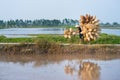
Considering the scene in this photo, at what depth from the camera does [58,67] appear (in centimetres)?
1599

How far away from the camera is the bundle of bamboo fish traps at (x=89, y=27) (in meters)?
20.6

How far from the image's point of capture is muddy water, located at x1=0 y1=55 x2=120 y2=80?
13.6 metres

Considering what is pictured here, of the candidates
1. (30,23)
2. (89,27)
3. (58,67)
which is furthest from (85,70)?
(30,23)

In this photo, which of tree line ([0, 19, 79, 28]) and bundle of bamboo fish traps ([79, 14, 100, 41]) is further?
tree line ([0, 19, 79, 28])

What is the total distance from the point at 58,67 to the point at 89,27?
534 centimetres

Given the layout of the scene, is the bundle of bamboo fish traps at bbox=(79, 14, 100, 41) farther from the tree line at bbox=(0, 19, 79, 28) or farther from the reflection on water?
the tree line at bbox=(0, 19, 79, 28)

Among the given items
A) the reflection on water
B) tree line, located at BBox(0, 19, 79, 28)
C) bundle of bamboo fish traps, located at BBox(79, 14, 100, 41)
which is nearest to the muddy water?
the reflection on water

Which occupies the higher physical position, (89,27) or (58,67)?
(89,27)

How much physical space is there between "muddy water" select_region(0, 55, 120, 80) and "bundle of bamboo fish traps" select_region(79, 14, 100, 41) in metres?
1.99

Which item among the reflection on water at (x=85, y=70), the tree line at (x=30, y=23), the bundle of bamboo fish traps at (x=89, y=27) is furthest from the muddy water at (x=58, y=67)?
the tree line at (x=30, y=23)

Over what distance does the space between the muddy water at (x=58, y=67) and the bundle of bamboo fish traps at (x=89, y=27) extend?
1.99 m

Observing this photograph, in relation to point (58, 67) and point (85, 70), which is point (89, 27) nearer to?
point (58, 67)

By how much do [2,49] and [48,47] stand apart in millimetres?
2454

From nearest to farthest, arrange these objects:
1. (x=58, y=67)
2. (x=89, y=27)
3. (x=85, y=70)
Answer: (x=85, y=70), (x=58, y=67), (x=89, y=27)
